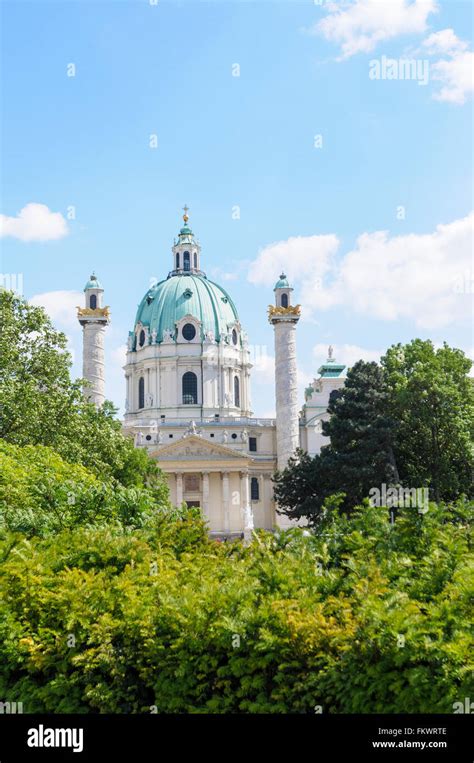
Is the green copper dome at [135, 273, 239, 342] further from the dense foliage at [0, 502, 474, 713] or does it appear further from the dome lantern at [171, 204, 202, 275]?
the dense foliage at [0, 502, 474, 713]

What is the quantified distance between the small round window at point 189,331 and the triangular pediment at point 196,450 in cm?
1490

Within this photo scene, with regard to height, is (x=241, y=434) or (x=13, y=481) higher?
(x=241, y=434)

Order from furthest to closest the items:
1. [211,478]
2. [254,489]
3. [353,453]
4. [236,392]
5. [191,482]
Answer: [236,392], [254,489], [211,478], [191,482], [353,453]

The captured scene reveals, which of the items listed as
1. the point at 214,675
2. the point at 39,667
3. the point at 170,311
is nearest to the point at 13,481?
the point at 39,667

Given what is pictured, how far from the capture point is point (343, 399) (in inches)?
2068

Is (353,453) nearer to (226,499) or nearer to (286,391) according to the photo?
(286,391)

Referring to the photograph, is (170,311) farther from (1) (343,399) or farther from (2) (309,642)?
(2) (309,642)

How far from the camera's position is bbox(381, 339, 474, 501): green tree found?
45156 mm

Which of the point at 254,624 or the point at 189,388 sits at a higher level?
the point at 189,388

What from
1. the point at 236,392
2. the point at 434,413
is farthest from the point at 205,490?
the point at 434,413

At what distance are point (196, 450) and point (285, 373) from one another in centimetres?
1061

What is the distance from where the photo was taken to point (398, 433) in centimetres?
4953

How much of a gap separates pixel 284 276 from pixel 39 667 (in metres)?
76.5

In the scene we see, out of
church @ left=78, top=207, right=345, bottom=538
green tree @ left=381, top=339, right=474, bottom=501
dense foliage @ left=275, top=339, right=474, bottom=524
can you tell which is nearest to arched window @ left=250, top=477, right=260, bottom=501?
church @ left=78, top=207, right=345, bottom=538
